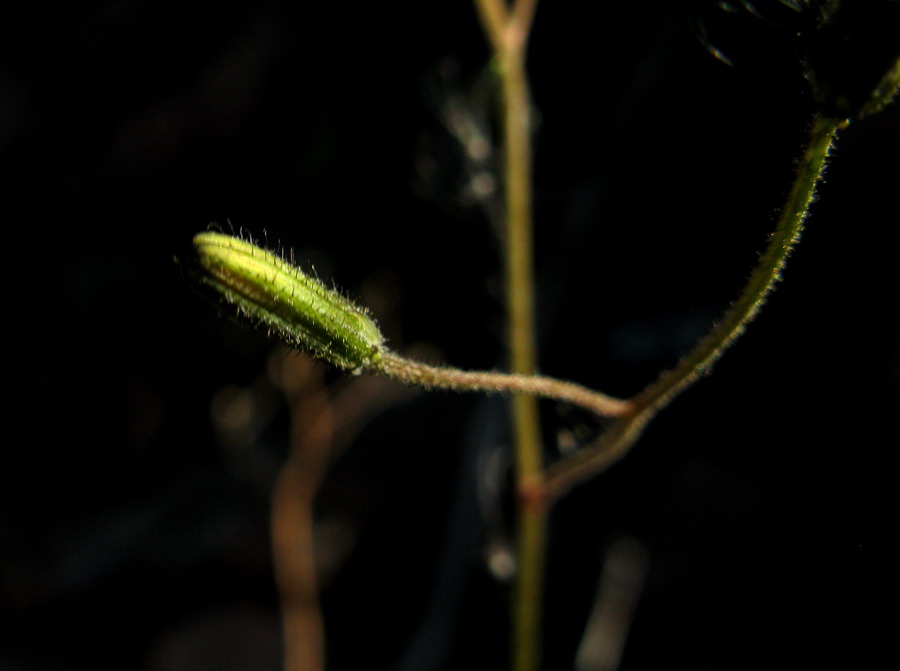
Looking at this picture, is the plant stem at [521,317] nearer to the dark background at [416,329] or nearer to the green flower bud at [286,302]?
the dark background at [416,329]

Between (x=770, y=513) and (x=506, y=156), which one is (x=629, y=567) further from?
(x=506, y=156)

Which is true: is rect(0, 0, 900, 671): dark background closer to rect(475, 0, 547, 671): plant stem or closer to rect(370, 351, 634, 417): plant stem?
rect(475, 0, 547, 671): plant stem

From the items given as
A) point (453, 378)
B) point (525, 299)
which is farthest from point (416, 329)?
point (453, 378)

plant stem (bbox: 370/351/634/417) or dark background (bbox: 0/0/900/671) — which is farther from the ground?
dark background (bbox: 0/0/900/671)

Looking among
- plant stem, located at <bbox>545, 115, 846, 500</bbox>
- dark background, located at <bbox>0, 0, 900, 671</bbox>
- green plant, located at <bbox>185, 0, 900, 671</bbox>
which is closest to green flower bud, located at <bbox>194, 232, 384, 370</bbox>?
green plant, located at <bbox>185, 0, 900, 671</bbox>

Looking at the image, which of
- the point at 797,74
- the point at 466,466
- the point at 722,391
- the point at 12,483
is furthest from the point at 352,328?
the point at 12,483

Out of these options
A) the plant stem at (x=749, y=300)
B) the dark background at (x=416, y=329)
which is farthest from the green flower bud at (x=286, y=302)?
the dark background at (x=416, y=329)

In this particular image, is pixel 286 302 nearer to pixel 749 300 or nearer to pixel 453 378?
pixel 453 378
